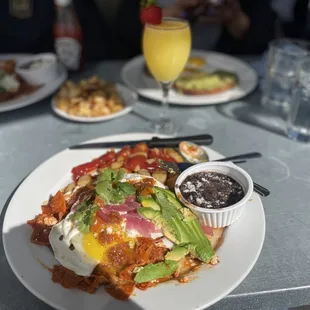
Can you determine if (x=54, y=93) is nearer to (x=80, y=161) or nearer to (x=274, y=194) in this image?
(x=80, y=161)

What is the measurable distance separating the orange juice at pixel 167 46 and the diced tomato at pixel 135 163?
1.33 feet

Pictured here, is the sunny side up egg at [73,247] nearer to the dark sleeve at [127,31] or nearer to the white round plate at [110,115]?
the white round plate at [110,115]

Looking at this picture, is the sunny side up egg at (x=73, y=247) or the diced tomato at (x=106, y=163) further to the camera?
the diced tomato at (x=106, y=163)

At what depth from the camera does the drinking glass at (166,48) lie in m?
1.46

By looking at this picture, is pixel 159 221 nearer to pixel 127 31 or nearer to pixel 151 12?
pixel 151 12

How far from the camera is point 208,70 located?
200 centimetres

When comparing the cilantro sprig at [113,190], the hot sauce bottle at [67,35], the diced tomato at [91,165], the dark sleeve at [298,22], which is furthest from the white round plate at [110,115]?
the dark sleeve at [298,22]

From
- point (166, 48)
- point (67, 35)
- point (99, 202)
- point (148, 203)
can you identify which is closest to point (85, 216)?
point (99, 202)

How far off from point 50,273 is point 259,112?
1.10 meters

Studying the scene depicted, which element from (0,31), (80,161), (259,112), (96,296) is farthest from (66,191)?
(0,31)

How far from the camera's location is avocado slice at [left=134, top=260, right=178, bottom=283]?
880 millimetres

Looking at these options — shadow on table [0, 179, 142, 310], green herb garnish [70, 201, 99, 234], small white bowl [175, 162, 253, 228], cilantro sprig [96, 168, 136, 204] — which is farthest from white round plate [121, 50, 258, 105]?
shadow on table [0, 179, 142, 310]

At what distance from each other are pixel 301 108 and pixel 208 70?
637mm

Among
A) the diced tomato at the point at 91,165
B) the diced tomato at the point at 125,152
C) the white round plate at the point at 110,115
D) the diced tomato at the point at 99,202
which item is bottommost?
the diced tomato at the point at 91,165
